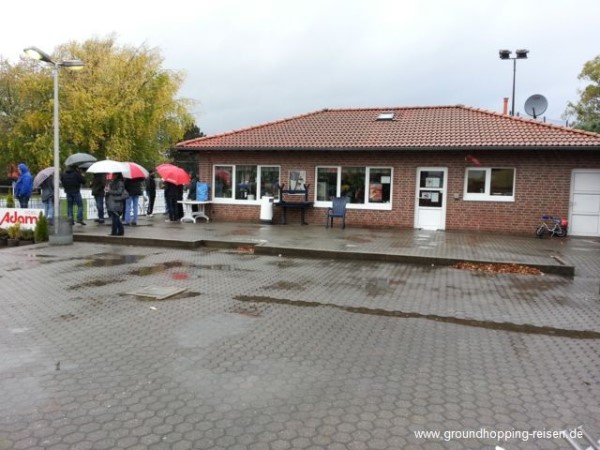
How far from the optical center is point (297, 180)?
61.2ft

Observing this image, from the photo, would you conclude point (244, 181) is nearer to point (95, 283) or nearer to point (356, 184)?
point (356, 184)

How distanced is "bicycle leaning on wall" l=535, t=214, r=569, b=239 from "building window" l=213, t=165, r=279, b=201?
29.8 ft

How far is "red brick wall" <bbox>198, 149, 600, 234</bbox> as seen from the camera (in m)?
16.0

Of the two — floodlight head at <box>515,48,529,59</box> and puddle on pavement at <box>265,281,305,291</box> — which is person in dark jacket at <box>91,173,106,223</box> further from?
floodlight head at <box>515,48,529,59</box>

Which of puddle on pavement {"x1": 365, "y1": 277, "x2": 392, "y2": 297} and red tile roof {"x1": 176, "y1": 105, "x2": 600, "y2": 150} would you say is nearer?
puddle on pavement {"x1": 365, "y1": 277, "x2": 392, "y2": 297}

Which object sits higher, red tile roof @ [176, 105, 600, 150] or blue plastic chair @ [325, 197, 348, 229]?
red tile roof @ [176, 105, 600, 150]

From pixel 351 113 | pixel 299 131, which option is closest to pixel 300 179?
pixel 299 131

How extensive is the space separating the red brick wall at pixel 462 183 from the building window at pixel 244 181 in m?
0.50

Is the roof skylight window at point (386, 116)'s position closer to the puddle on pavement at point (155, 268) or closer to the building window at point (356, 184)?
the building window at point (356, 184)

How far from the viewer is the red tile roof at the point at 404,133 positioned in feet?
52.6

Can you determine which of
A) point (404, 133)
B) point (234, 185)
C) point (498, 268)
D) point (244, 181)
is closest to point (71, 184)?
point (234, 185)

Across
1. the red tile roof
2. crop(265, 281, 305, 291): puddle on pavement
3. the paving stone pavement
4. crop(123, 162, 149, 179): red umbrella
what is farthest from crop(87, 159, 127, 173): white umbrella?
crop(265, 281, 305, 291): puddle on pavement

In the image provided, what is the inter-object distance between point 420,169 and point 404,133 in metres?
1.51

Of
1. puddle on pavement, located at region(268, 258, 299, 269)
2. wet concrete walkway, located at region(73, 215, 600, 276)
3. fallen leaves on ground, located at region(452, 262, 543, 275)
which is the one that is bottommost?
puddle on pavement, located at region(268, 258, 299, 269)
